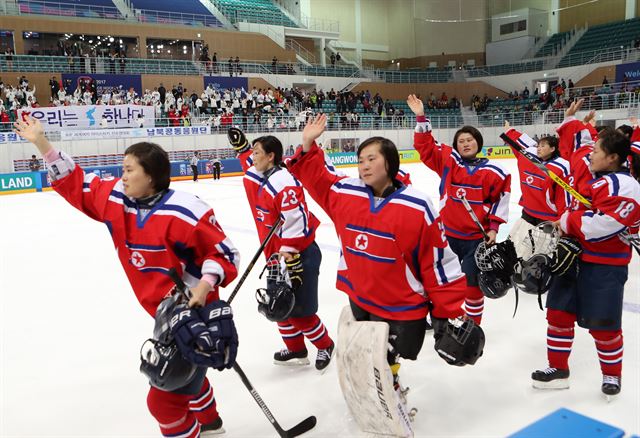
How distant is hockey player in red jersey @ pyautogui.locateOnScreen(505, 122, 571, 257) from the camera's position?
214 inches

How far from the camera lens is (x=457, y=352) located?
2643 mm

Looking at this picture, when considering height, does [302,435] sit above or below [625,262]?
below

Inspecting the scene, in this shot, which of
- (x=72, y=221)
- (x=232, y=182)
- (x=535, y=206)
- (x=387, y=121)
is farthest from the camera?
(x=387, y=121)

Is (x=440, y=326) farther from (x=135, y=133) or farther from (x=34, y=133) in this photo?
(x=135, y=133)

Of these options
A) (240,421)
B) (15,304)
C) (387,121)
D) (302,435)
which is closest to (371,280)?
(302,435)

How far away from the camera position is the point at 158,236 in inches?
98.8

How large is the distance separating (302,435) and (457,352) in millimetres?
1044

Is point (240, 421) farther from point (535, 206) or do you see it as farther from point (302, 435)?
point (535, 206)

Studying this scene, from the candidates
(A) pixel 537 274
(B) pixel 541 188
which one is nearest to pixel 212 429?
(A) pixel 537 274

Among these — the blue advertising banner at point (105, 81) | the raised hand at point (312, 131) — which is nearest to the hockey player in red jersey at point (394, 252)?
the raised hand at point (312, 131)

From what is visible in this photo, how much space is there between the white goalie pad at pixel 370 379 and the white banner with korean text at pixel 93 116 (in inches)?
743

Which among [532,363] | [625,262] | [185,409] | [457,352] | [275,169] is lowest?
[532,363]

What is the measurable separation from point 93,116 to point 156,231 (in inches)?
761

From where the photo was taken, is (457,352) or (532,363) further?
(532,363)
